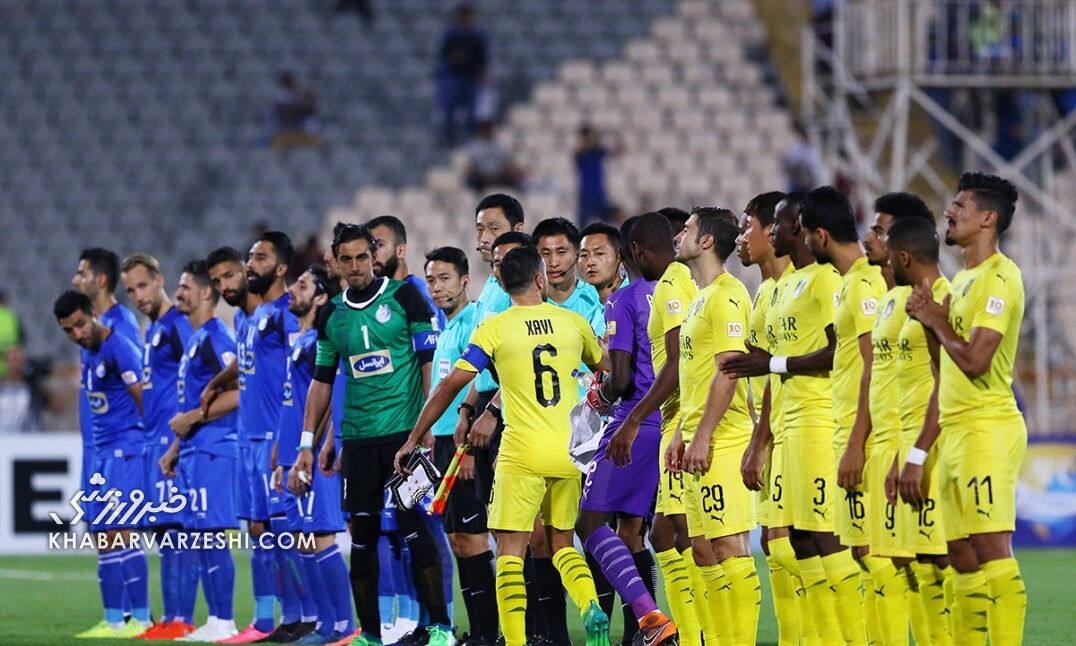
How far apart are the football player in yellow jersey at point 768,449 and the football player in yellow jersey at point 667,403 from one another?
0.37m

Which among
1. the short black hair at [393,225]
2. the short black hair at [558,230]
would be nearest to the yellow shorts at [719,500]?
the short black hair at [558,230]

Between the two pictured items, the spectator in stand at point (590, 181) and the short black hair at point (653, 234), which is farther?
the spectator in stand at point (590, 181)

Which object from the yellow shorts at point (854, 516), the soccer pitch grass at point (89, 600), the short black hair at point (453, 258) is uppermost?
the short black hair at point (453, 258)

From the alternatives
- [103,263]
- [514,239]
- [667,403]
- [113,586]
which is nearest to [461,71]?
[103,263]

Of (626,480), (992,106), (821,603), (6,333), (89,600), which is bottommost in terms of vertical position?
(89,600)

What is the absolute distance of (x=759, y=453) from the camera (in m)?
9.09

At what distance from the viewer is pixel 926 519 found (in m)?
8.46

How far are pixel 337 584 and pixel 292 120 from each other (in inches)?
592

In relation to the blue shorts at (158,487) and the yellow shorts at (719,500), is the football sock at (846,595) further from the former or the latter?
the blue shorts at (158,487)

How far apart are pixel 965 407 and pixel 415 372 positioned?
388 centimetres

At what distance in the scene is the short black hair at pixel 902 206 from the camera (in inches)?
347

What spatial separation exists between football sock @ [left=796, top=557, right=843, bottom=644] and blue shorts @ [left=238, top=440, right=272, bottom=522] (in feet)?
14.4

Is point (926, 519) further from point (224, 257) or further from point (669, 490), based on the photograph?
point (224, 257)

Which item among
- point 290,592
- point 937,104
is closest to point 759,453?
point 290,592
